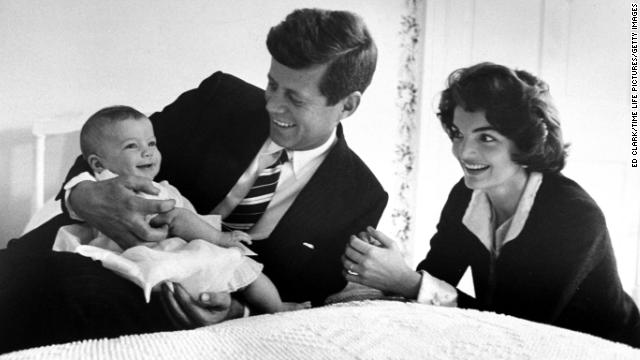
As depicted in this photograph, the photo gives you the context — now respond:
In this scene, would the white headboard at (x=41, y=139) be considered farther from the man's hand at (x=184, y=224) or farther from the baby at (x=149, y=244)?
the man's hand at (x=184, y=224)

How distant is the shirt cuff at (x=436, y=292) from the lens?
1755mm

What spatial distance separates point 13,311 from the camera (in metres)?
1.26

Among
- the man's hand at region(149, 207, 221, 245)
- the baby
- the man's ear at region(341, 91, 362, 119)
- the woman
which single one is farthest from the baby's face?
the woman

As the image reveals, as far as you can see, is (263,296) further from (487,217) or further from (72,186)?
(487,217)

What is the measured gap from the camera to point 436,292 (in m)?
1.77

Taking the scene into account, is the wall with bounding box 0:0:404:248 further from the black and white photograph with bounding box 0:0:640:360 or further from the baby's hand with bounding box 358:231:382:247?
the baby's hand with bounding box 358:231:382:247

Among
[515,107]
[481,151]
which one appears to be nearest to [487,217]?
[481,151]

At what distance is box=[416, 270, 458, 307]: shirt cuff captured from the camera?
1.75 meters

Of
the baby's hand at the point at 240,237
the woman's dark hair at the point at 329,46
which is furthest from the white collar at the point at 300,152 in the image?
the baby's hand at the point at 240,237

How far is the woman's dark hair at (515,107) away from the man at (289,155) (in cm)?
28

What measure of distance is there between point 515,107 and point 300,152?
0.63 m

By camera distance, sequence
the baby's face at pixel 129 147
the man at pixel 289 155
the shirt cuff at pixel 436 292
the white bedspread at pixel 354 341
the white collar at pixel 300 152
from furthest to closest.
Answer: the shirt cuff at pixel 436 292, the white collar at pixel 300 152, the man at pixel 289 155, the baby's face at pixel 129 147, the white bedspread at pixel 354 341

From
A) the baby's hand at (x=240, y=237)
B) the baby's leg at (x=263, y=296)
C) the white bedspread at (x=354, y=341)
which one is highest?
the baby's hand at (x=240, y=237)

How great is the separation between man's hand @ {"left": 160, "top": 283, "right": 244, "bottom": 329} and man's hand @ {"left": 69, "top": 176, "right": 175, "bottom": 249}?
0.13m
